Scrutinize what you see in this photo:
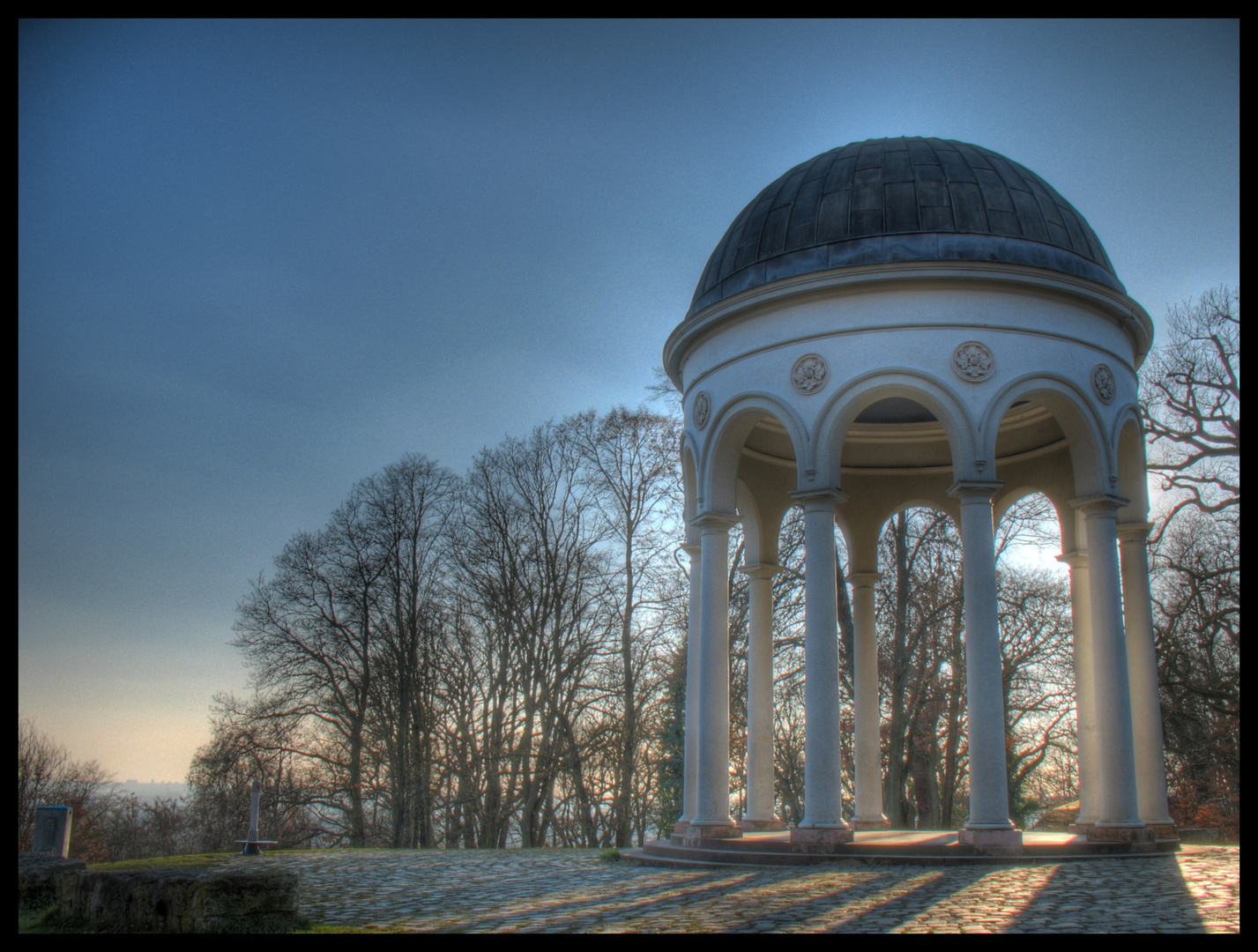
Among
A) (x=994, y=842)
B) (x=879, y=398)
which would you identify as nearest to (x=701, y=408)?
(x=879, y=398)

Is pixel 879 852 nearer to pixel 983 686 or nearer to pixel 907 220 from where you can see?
pixel 983 686

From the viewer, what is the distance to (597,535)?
34344 mm

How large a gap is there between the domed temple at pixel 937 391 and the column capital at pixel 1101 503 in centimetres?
3

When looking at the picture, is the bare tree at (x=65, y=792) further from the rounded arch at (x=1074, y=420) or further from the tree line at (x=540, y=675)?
the rounded arch at (x=1074, y=420)

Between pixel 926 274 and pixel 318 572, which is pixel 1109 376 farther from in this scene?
pixel 318 572

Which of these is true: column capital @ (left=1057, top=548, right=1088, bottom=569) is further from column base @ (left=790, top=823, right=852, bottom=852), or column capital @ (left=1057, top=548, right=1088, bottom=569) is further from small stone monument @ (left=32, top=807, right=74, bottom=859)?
small stone monument @ (left=32, top=807, right=74, bottom=859)

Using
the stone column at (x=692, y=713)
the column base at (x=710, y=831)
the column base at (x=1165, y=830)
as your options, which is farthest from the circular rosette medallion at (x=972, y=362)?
the column base at (x=710, y=831)

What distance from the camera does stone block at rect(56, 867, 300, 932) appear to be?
828 centimetres

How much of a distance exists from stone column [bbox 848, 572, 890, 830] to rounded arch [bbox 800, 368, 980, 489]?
6.27m

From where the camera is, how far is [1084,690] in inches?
743

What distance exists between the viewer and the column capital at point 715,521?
18.0 m

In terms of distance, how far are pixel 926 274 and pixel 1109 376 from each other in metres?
3.76

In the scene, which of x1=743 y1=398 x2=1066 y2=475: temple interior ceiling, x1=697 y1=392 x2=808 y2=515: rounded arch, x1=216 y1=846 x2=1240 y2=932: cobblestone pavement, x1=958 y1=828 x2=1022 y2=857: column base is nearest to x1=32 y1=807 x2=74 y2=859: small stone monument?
x1=216 y1=846 x2=1240 y2=932: cobblestone pavement
